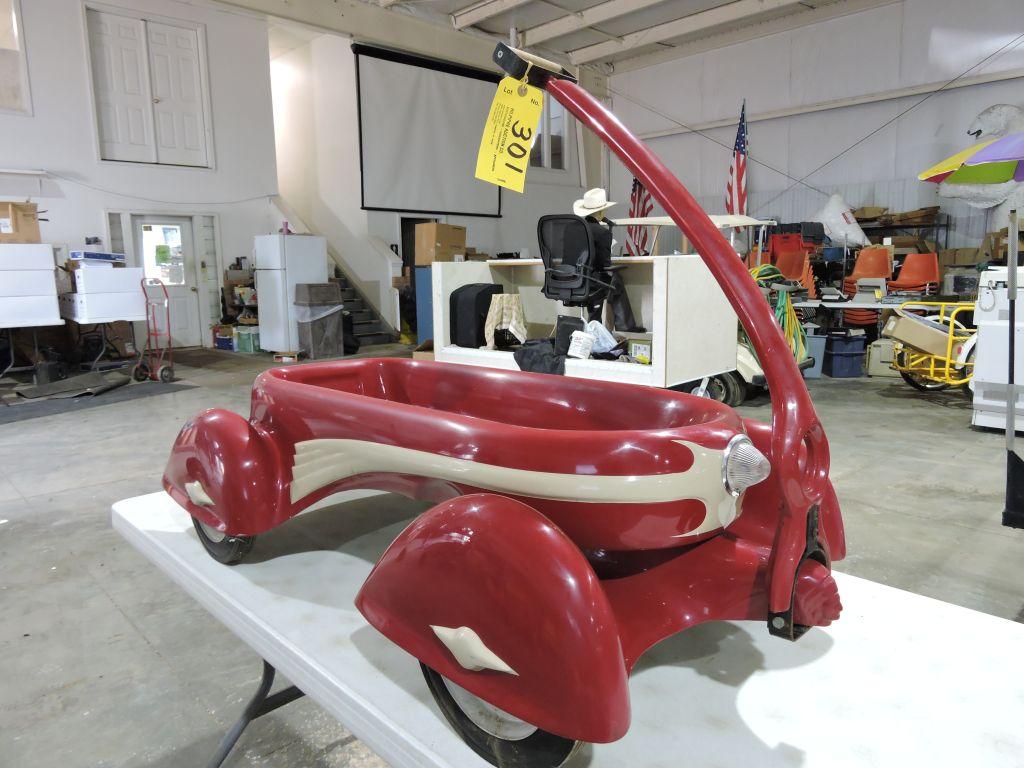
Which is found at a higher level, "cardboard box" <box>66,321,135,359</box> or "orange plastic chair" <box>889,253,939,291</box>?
"orange plastic chair" <box>889,253,939,291</box>

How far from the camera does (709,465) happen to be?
0.87 metres

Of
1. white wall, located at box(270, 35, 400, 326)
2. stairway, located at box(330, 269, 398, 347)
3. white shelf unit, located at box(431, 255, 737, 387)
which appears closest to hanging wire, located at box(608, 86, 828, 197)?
white wall, located at box(270, 35, 400, 326)

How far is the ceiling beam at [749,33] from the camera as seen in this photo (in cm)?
1077

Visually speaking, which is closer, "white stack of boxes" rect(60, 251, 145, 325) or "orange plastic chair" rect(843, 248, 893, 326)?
"white stack of boxes" rect(60, 251, 145, 325)

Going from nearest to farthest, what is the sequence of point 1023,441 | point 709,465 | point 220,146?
point 709,465
point 1023,441
point 220,146

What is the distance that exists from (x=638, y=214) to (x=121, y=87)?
8.27 meters

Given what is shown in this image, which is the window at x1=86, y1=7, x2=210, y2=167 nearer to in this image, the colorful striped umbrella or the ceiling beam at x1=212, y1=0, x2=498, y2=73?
the ceiling beam at x1=212, y1=0, x2=498, y2=73

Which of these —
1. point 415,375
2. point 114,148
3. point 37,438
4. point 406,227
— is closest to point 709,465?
point 415,375

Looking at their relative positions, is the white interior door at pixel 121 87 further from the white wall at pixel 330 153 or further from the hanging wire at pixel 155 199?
the white wall at pixel 330 153

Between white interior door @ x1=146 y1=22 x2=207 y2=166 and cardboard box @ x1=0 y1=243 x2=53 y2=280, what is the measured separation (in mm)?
3151

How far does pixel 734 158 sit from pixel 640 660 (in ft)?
38.3

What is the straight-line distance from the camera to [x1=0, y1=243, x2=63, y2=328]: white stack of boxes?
6.54m

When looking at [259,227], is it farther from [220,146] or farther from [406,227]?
[406,227]

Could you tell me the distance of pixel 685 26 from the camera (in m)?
11.6
